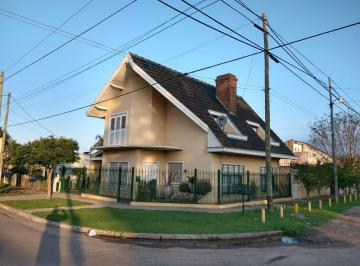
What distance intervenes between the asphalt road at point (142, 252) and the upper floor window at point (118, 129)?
41.1 feet

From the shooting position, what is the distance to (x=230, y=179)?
20109mm

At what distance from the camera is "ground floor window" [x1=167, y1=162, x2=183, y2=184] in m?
21.1

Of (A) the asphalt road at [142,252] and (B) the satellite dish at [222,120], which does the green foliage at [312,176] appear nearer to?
(B) the satellite dish at [222,120]

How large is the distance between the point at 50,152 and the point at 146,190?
567 centimetres

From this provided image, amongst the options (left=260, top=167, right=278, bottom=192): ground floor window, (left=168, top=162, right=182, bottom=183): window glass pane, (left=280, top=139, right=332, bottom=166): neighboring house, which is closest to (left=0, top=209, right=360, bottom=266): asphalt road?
(left=168, top=162, right=182, bottom=183): window glass pane

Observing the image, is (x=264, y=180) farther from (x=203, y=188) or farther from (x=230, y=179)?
(x=203, y=188)

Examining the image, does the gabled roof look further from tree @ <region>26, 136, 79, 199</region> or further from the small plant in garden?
tree @ <region>26, 136, 79, 199</region>

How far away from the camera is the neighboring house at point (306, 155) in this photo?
38.0 meters

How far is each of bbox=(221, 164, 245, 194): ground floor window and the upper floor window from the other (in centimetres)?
705

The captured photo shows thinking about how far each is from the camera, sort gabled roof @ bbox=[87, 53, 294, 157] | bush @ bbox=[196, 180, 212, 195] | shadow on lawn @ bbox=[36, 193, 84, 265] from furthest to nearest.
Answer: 1. gabled roof @ bbox=[87, 53, 294, 157]
2. bush @ bbox=[196, 180, 212, 195]
3. shadow on lawn @ bbox=[36, 193, 84, 265]

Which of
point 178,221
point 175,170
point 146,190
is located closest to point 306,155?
point 175,170

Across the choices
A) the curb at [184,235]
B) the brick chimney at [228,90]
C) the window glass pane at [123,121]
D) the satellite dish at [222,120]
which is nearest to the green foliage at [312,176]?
the satellite dish at [222,120]

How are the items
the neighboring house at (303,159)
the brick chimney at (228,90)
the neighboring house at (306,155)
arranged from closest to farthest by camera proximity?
1. the brick chimney at (228,90)
2. the neighboring house at (303,159)
3. the neighboring house at (306,155)

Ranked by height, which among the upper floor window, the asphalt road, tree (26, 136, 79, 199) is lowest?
the asphalt road
